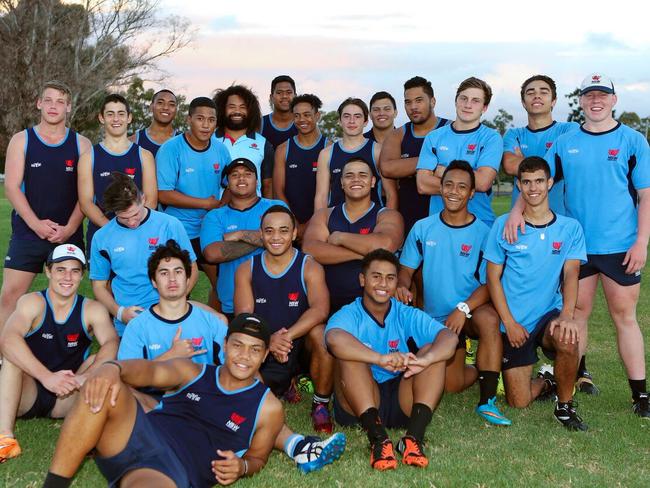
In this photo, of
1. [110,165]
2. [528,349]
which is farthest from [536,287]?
[110,165]

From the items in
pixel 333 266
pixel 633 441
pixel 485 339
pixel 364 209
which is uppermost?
pixel 364 209

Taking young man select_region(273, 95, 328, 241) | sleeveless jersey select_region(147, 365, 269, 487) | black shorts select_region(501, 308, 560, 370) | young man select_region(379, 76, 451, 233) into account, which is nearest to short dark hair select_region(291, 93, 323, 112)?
young man select_region(273, 95, 328, 241)

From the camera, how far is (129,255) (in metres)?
6.29

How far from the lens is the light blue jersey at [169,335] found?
531cm

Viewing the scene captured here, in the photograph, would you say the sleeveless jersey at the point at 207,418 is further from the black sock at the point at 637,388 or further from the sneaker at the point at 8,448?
the black sock at the point at 637,388

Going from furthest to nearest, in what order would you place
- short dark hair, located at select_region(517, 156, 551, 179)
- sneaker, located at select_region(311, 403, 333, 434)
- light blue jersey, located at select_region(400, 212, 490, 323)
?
light blue jersey, located at select_region(400, 212, 490, 323) → short dark hair, located at select_region(517, 156, 551, 179) → sneaker, located at select_region(311, 403, 333, 434)

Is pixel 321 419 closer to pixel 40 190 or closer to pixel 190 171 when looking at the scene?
pixel 190 171

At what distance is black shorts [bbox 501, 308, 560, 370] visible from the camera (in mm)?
6234

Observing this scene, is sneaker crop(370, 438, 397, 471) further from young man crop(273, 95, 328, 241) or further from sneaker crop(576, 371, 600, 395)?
young man crop(273, 95, 328, 241)

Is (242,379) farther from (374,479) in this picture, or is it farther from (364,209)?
(364,209)

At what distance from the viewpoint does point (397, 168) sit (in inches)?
284

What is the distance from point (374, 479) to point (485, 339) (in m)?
1.97

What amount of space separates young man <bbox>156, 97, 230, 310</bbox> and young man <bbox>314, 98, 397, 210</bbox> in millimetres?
994

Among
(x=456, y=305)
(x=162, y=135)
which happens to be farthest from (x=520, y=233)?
(x=162, y=135)
